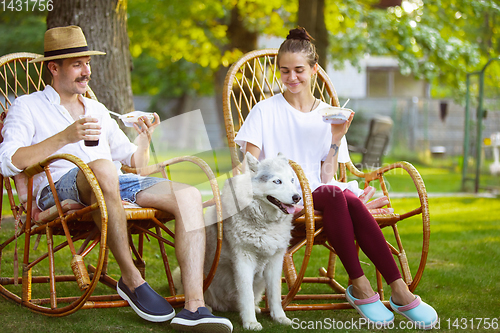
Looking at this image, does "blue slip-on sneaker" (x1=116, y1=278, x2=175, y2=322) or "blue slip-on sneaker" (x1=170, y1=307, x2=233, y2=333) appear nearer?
"blue slip-on sneaker" (x1=170, y1=307, x2=233, y2=333)

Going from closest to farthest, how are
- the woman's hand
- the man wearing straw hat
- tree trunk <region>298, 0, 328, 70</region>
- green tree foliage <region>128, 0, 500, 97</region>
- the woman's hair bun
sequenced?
the man wearing straw hat
the woman's hand
the woman's hair bun
tree trunk <region>298, 0, 328, 70</region>
green tree foliage <region>128, 0, 500, 97</region>

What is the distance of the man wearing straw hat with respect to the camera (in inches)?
85.5

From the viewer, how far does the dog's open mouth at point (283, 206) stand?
2260 millimetres

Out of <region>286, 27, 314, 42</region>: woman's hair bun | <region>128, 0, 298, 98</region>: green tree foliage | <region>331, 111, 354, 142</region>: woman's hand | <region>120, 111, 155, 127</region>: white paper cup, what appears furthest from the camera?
<region>128, 0, 298, 98</region>: green tree foliage

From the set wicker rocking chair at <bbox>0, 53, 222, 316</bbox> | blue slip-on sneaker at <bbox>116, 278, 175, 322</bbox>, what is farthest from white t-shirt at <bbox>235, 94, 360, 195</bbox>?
blue slip-on sneaker at <bbox>116, 278, 175, 322</bbox>

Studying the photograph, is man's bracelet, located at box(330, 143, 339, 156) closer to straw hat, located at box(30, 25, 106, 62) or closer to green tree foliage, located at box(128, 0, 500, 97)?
straw hat, located at box(30, 25, 106, 62)

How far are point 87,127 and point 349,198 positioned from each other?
1215mm

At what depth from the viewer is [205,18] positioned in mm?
10773

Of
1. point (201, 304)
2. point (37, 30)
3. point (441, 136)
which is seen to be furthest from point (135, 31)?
point (201, 304)

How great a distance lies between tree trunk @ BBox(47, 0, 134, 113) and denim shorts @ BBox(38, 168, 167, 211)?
5.00 feet

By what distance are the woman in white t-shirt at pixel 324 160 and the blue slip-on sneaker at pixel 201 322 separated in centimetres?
63

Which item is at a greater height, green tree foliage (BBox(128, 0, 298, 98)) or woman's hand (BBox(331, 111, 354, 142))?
green tree foliage (BBox(128, 0, 298, 98))

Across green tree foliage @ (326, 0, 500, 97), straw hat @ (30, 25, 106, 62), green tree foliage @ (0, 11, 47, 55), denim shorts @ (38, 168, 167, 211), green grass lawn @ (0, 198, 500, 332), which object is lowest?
green grass lawn @ (0, 198, 500, 332)

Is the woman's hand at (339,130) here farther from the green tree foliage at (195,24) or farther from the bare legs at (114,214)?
the green tree foliage at (195,24)
